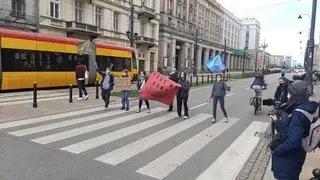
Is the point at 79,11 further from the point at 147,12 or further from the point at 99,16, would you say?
the point at 147,12

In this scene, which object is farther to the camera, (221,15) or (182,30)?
(221,15)

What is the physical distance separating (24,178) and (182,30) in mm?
66539

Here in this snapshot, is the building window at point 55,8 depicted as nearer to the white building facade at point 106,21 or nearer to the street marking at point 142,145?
the white building facade at point 106,21

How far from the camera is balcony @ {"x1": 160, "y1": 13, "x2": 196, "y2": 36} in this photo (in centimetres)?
6203

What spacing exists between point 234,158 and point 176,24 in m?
61.8

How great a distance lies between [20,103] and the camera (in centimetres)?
1429

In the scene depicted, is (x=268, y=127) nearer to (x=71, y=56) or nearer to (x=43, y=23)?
(x=71, y=56)

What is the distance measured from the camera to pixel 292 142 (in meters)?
3.68

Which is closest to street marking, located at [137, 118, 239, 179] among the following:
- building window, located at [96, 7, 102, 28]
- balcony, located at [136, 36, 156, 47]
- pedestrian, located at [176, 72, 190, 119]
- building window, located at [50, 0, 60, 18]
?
pedestrian, located at [176, 72, 190, 119]

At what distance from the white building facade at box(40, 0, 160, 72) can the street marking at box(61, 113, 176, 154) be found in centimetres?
2438

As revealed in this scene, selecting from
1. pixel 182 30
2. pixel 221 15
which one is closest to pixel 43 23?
pixel 182 30

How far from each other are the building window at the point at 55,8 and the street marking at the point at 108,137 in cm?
2599

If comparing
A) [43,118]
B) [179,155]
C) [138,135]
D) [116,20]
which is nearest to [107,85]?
[43,118]

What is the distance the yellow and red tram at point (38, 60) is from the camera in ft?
60.3
